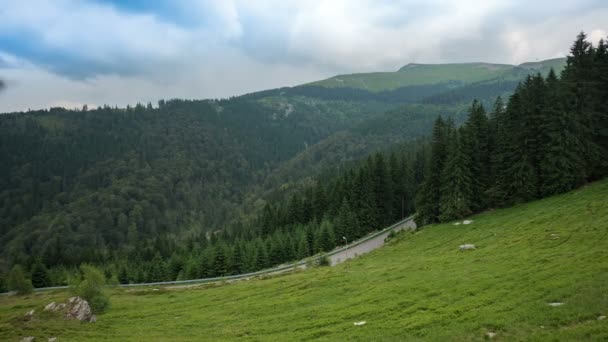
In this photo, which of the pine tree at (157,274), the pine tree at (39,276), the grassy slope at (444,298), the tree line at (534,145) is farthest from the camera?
the pine tree at (39,276)

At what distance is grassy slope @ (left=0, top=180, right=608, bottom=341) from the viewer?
68.2 feet

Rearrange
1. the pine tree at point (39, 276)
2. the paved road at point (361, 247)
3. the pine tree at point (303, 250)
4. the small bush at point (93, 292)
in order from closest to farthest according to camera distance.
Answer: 1. the small bush at point (93, 292)
2. the paved road at point (361, 247)
3. the pine tree at point (303, 250)
4. the pine tree at point (39, 276)

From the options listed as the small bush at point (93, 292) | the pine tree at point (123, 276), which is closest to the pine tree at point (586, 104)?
the small bush at point (93, 292)

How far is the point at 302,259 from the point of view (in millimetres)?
97000

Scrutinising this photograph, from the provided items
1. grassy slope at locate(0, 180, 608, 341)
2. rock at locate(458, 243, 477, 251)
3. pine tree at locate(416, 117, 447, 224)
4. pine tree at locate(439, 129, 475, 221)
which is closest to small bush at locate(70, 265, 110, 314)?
grassy slope at locate(0, 180, 608, 341)

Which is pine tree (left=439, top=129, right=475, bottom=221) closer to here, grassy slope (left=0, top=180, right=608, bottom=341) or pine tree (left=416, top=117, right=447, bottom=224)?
pine tree (left=416, top=117, right=447, bottom=224)

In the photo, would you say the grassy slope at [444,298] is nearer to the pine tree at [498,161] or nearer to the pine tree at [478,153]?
the pine tree at [498,161]

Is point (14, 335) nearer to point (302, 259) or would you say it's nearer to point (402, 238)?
point (402, 238)

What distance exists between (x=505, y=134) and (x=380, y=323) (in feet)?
181

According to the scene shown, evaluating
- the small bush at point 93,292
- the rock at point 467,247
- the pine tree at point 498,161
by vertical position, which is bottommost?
the small bush at point 93,292

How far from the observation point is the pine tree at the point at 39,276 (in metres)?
114

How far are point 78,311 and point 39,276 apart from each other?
82791mm

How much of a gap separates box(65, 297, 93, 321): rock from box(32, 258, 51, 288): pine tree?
7940cm

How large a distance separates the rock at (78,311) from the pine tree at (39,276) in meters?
79.4
